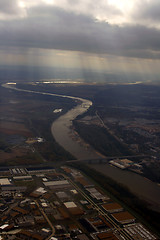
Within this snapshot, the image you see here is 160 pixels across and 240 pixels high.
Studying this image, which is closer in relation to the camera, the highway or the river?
the highway

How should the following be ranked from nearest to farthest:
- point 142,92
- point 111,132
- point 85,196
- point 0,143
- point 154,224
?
point 154,224 → point 85,196 → point 0,143 → point 111,132 → point 142,92

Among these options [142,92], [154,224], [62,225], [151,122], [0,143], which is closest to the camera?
[62,225]

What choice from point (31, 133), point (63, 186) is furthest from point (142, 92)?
point (63, 186)

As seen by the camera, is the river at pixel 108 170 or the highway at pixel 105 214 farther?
the river at pixel 108 170

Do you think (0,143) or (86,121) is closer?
(0,143)

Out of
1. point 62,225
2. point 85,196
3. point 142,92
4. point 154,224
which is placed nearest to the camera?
point 62,225

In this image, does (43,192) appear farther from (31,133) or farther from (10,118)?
(10,118)

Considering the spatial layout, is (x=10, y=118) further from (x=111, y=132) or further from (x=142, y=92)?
(x=142, y=92)

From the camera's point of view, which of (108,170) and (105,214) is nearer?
(105,214)

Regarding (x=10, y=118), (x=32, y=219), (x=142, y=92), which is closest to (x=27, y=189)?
(x=32, y=219)
